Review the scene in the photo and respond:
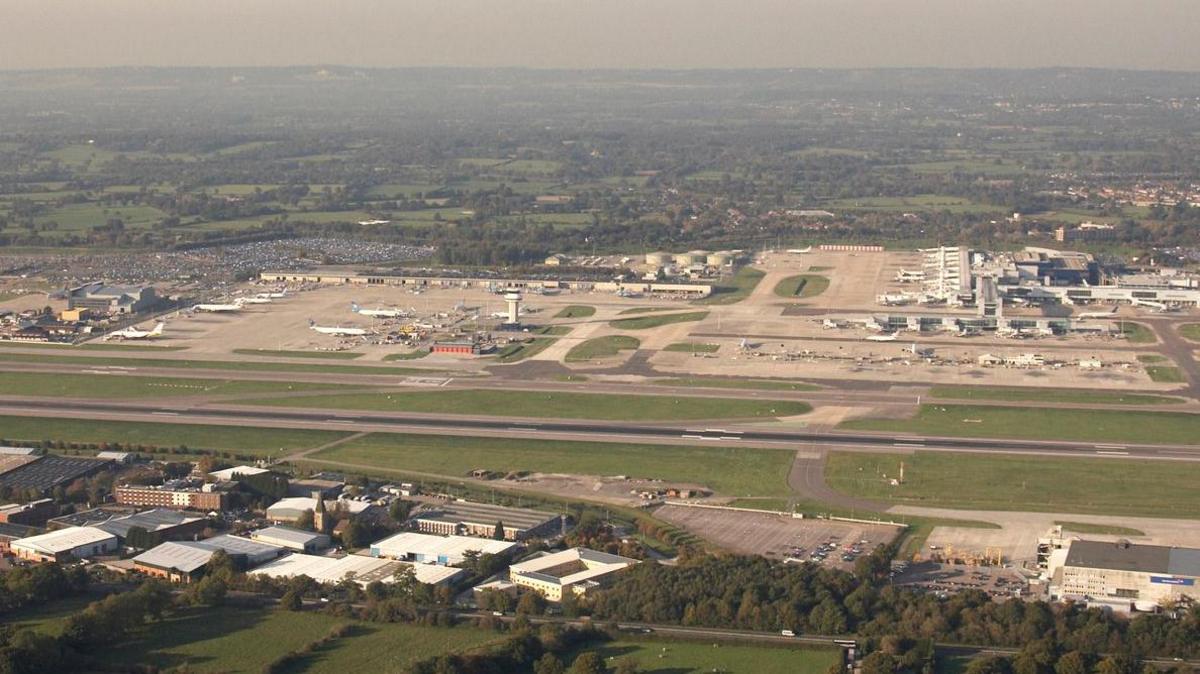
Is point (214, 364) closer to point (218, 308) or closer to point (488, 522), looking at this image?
point (218, 308)

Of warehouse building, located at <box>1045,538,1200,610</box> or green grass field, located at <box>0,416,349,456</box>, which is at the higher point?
warehouse building, located at <box>1045,538,1200,610</box>

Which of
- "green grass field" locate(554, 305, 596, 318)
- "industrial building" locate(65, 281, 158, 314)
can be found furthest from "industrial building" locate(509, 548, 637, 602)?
"industrial building" locate(65, 281, 158, 314)

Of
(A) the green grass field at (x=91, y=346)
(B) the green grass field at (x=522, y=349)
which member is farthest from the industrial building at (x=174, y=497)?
(A) the green grass field at (x=91, y=346)

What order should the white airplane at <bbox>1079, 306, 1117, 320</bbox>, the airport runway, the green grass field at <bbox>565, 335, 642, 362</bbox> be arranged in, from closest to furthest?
1. the airport runway
2. the green grass field at <bbox>565, 335, 642, 362</bbox>
3. the white airplane at <bbox>1079, 306, 1117, 320</bbox>

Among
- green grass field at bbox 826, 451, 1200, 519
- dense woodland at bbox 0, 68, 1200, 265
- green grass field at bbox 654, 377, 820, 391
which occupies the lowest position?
dense woodland at bbox 0, 68, 1200, 265

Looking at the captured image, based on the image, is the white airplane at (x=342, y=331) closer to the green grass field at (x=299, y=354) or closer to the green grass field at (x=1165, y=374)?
the green grass field at (x=299, y=354)

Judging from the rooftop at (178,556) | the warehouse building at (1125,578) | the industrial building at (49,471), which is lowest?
the industrial building at (49,471)

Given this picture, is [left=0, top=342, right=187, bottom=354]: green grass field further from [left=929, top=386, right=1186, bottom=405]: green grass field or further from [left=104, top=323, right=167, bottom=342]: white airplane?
[left=929, top=386, right=1186, bottom=405]: green grass field
